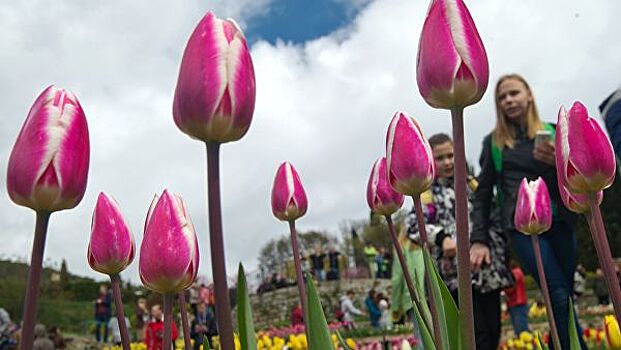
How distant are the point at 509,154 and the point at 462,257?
2.84 metres

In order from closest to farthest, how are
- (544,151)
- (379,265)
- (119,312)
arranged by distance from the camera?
(119,312) < (544,151) < (379,265)

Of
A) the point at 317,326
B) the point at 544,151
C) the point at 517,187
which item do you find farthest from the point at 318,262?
the point at 317,326

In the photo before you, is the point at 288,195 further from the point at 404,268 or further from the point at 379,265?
the point at 379,265

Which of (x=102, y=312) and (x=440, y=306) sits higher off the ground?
(x=102, y=312)

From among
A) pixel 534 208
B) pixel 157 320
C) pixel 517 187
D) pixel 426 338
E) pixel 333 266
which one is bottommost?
pixel 426 338

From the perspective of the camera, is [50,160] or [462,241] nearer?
[50,160]

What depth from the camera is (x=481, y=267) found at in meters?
3.92

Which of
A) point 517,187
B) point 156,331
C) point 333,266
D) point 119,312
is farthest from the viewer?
point 333,266

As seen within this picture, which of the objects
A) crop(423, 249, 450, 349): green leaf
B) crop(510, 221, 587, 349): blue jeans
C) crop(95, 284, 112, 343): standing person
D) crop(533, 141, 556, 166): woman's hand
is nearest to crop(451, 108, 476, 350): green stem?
crop(423, 249, 450, 349): green leaf

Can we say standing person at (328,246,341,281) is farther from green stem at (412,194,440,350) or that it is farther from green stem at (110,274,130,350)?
green stem at (110,274,130,350)

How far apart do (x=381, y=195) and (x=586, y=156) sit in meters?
0.61

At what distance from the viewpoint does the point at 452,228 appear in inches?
167

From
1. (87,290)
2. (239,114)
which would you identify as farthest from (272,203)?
(87,290)

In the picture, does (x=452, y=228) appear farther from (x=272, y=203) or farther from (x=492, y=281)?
(x=272, y=203)
